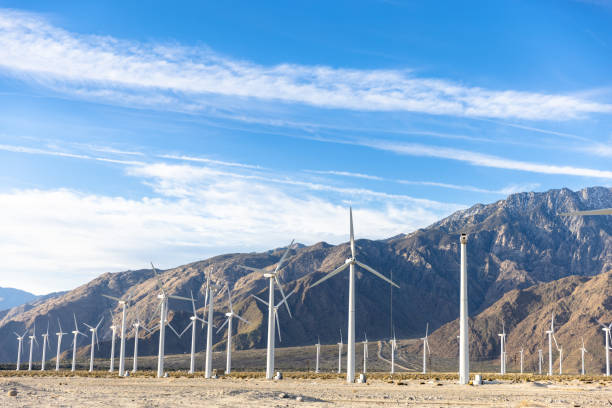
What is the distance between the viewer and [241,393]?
42750 mm

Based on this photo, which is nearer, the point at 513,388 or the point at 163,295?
the point at 513,388

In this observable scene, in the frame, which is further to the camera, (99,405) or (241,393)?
(241,393)

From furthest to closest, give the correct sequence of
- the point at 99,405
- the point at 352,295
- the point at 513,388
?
the point at 352,295, the point at 513,388, the point at 99,405

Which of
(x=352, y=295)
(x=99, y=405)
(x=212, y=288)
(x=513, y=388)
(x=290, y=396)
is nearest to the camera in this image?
(x=99, y=405)

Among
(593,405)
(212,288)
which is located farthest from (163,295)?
(593,405)

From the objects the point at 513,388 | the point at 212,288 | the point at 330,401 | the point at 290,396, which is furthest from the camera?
the point at 212,288

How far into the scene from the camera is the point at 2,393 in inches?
1688

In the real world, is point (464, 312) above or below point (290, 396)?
above

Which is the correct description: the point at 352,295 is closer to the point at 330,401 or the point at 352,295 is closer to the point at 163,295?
the point at 330,401

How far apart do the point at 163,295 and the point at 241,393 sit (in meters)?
64.2

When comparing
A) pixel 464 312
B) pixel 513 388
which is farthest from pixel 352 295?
pixel 513 388

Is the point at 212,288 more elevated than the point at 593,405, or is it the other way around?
the point at 212,288

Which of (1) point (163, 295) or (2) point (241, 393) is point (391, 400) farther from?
(1) point (163, 295)

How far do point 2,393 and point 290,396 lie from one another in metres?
19.3
